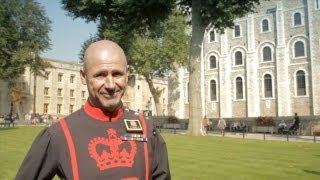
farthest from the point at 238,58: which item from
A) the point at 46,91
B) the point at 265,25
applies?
the point at 46,91

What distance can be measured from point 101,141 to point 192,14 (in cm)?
2198

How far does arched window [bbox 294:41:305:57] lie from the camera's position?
155 ft

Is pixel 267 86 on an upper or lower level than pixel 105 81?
upper

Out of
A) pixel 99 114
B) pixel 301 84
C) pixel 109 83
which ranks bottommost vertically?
pixel 99 114

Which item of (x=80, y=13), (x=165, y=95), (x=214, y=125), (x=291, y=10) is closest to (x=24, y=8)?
(x=80, y=13)

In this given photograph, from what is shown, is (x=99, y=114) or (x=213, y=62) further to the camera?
(x=213, y=62)

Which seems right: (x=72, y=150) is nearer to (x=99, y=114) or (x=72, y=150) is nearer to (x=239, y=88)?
(x=99, y=114)

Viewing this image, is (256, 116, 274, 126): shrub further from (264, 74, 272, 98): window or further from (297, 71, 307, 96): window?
(264, 74, 272, 98): window

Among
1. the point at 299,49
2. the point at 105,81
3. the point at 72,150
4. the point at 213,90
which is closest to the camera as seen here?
the point at 72,150

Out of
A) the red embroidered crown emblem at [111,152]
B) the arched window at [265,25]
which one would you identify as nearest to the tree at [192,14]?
the red embroidered crown emblem at [111,152]

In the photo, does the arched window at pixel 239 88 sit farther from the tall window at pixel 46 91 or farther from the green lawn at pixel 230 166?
the green lawn at pixel 230 166

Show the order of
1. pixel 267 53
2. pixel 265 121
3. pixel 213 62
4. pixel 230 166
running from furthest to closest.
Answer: pixel 213 62
pixel 267 53
pixel 265 121
pixel 230 166

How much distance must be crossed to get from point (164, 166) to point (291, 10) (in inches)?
1960

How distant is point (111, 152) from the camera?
2250 mm
